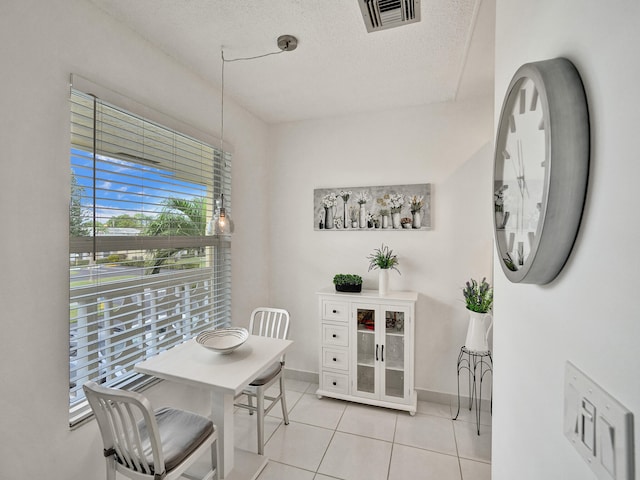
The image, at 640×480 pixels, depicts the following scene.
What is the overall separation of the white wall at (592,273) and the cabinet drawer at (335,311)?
6.07 ft

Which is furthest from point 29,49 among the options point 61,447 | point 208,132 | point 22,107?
point 61,447

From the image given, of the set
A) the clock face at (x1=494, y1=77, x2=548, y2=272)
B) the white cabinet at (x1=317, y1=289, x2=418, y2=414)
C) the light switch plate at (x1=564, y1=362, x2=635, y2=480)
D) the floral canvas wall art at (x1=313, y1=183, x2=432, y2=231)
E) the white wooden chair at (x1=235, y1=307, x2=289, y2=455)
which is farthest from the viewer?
the floral canvas wall art at (x1=313, y1=183, x2=432, y2=231)

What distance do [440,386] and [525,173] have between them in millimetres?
2569

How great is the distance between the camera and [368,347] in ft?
8.70

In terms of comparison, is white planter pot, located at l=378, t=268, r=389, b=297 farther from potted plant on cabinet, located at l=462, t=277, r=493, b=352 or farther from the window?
the window

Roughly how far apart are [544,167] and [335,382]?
2576 mm

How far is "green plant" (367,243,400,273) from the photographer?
2666 mm

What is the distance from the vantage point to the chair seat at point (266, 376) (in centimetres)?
208

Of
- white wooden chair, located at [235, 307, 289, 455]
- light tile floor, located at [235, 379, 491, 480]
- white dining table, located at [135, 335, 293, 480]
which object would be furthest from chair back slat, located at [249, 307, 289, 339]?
light tile floor, located at [235, 379, 491, 480]

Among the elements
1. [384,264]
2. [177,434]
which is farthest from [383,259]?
[177,434]

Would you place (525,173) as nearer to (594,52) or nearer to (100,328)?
(594,52)

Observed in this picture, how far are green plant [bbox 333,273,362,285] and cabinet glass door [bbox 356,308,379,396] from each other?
0.81 ft

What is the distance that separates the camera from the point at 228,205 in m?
2.62

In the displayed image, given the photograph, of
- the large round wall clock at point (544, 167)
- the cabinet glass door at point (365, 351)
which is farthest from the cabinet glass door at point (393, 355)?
the large round wall clock at point (544, 167)
